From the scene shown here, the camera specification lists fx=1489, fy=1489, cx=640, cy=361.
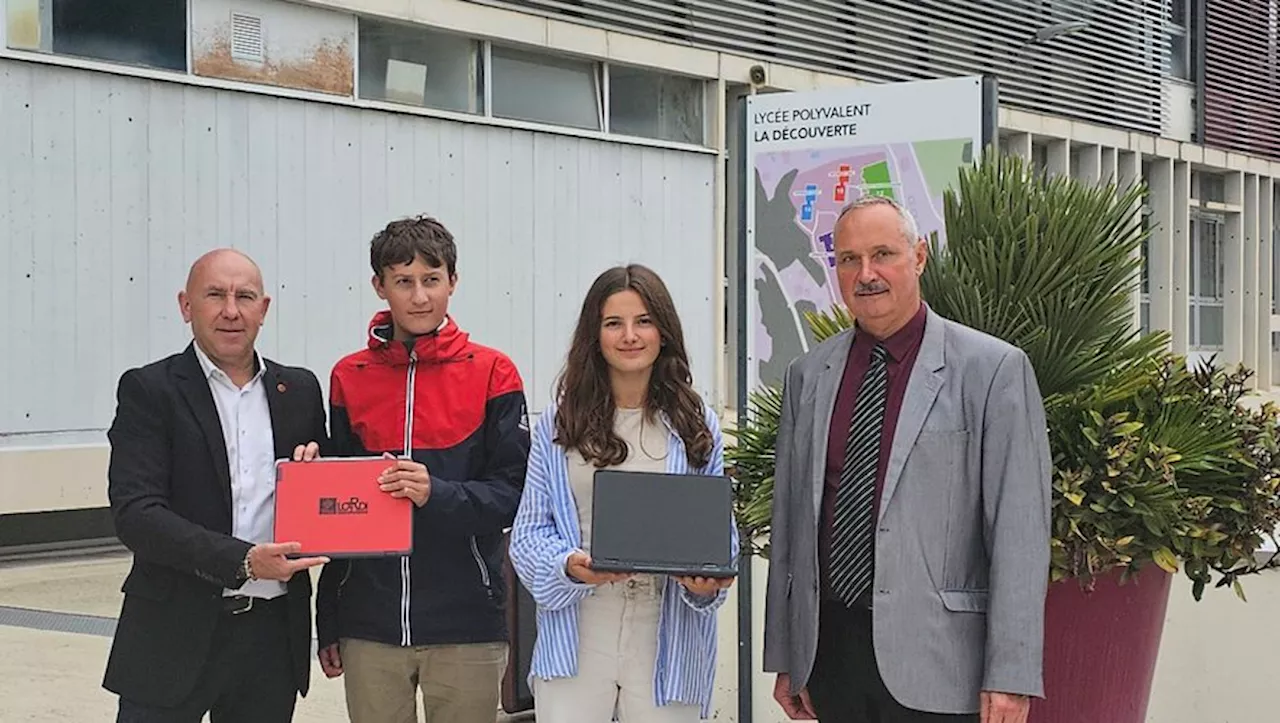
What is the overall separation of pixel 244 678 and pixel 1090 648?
7.01ft

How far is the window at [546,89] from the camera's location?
13.8 m

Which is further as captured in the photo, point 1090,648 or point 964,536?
point 1090,648

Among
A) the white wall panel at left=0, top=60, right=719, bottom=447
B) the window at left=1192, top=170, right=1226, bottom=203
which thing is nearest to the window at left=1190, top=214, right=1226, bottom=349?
the window at left=1192, top=170, right=1226, bottom=203

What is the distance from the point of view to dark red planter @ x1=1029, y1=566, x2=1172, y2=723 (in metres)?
3.87

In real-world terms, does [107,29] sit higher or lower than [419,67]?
lower

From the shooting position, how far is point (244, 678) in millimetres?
3543

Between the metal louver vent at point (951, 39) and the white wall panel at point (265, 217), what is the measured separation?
58.2 inches

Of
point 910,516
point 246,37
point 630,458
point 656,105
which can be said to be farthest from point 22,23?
point 910,516

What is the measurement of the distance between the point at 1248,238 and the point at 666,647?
25576mm

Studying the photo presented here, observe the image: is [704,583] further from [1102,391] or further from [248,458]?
[1102,391]

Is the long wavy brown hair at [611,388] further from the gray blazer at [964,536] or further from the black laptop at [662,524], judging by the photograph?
the gray blazer at [964,536]

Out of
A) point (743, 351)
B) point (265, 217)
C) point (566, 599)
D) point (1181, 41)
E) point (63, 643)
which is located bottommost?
point (63, 643)

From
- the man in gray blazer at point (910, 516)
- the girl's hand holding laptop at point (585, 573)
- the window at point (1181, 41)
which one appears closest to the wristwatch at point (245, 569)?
the girl's hand holding laptop at point (585, 573)

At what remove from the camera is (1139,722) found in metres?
4.01
